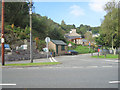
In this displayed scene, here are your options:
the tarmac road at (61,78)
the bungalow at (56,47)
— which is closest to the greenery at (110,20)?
the bungalow at (56,47)

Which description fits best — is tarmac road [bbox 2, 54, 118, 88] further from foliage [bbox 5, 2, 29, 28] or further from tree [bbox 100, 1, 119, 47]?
foliage [bbox 5, 2, 29, 28]

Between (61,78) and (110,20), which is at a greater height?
(110,20)

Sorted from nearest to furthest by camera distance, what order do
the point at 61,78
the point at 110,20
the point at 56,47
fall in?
the point at 61,78, the point at 110,20, the point at 56,47

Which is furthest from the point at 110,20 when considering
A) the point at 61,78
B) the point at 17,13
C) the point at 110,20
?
the point at 61,78

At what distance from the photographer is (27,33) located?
3291 cm

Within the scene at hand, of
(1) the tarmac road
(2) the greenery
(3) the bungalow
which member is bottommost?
(1) the tarmac road

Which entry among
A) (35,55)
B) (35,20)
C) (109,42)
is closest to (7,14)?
(35,20)

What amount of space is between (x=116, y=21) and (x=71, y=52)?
1304 cm

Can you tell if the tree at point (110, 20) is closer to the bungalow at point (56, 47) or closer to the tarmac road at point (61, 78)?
the bungalow at point (56, 47)

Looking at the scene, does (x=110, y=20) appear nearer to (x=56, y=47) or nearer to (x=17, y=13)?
(x=56, y=47)

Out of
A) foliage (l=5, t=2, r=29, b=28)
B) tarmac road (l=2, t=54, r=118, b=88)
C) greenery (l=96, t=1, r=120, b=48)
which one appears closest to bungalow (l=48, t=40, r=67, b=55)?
foliage (l=5, t=2, r=29, b=28)

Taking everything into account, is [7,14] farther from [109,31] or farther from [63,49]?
[109,31]

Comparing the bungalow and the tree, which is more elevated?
the tree

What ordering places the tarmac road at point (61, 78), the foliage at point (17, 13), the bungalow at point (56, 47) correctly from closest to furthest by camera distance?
the tarmac road at point (61, 78)
the foliage at point (17, 13)
the bungalow at point (56, 47)
